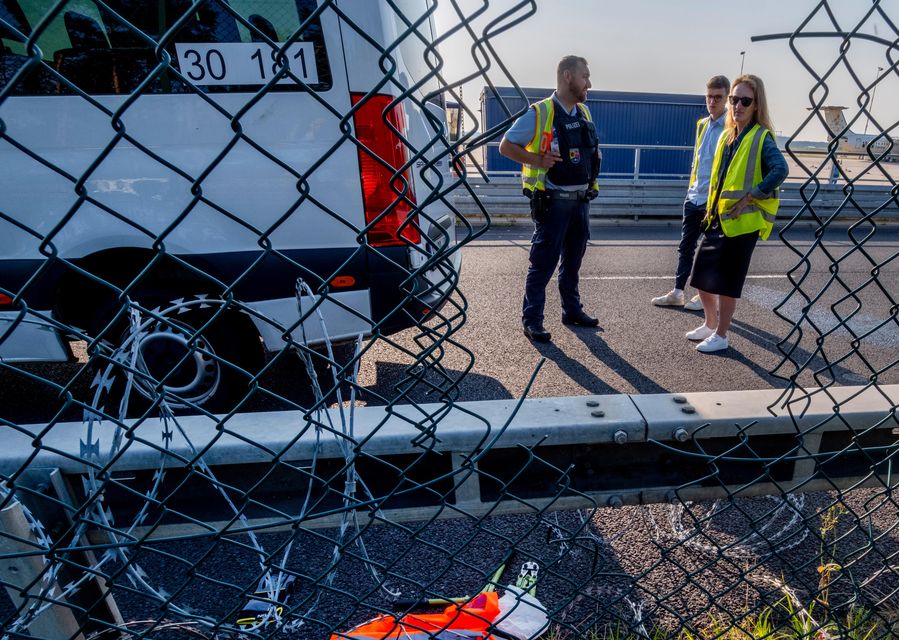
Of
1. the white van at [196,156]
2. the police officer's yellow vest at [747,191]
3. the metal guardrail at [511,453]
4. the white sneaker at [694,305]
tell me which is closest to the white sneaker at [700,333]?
the white sneaker at [694,305]

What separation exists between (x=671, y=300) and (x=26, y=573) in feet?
16.5

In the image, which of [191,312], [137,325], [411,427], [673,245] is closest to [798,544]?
[411,427]

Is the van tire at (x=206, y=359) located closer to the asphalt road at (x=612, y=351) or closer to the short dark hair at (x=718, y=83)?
the asphalt road at (x=612, y=351)

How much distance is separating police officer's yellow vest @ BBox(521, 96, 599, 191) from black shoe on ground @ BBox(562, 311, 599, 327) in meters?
1.27

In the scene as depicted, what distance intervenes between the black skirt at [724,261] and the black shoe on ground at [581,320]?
1055 mm

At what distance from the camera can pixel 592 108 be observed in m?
14.0

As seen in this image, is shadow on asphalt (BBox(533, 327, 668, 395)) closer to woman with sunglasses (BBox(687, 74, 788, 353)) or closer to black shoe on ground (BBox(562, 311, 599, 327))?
black shoe on ground (BBox(562, 311, 599, 327))

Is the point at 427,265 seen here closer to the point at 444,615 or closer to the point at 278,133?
the point at 444,615

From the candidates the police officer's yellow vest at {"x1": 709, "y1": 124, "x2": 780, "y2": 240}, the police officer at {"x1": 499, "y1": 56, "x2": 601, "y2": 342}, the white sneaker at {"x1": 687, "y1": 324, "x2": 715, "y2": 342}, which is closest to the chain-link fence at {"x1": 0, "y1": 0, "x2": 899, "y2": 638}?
the white sneaker at {"x1": 687, "y1": 324, "x2": 715, "y2": 342}

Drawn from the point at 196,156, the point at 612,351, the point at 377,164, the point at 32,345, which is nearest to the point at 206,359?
the point at 32,345

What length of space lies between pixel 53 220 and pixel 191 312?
76 cm

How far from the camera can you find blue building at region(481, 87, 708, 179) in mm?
13742

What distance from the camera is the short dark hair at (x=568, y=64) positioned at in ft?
11.6

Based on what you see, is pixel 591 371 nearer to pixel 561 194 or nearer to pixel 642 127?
pixel 561 194
